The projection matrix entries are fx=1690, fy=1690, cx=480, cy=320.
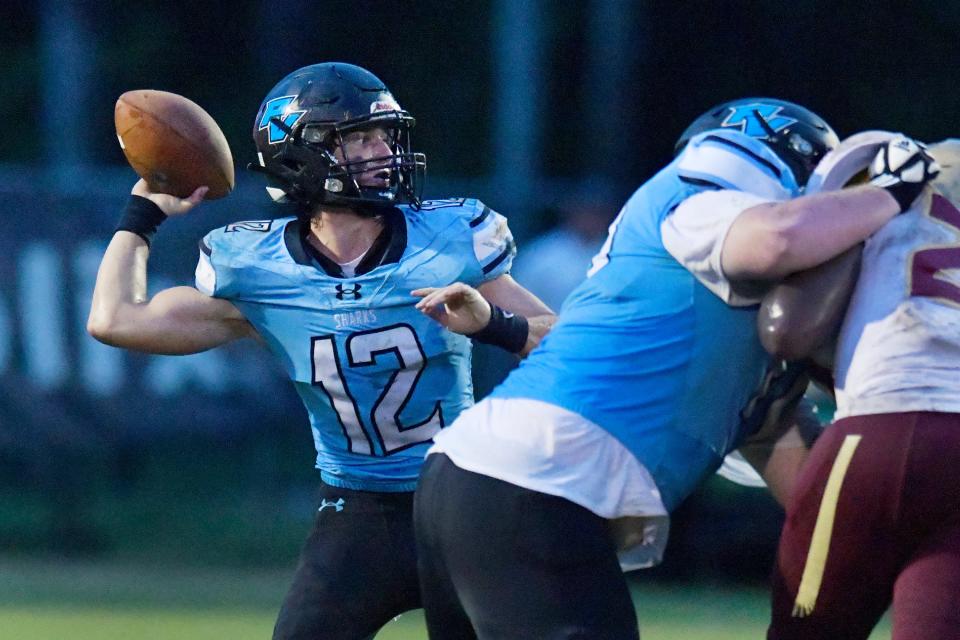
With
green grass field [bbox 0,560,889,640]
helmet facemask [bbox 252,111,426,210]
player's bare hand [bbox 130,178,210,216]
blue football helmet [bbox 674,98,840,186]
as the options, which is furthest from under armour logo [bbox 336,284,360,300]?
green grass field [bbox 0,560,889,640]

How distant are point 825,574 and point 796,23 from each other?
7.25m

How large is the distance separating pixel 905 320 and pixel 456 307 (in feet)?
3.01

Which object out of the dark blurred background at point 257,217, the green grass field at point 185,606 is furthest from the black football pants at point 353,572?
the dark blurred background at point 257,217

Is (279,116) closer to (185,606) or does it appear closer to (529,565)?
(529,565)

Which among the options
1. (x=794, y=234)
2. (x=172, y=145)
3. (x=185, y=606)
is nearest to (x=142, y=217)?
(x=172, y=145)

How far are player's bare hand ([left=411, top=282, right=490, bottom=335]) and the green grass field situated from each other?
8.53 ft

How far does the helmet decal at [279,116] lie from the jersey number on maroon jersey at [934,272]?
61.2 inches

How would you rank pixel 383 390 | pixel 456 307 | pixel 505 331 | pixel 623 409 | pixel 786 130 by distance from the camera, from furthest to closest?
1. pixel 383 390
2. pixel 505 331
3. pixel 456 307
4. pixel 786 130
5. pixel 623 409

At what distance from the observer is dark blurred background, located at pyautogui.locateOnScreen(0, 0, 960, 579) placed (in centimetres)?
720

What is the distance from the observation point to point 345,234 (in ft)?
12.8

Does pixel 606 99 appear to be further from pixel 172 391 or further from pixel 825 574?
pixel 825 574

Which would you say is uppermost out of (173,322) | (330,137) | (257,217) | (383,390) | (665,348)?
(330,137)

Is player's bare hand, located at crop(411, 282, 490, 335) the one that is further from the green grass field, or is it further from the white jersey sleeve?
the green grass field

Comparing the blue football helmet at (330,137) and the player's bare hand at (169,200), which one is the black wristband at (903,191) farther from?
the player's bare hand at (169,200)
